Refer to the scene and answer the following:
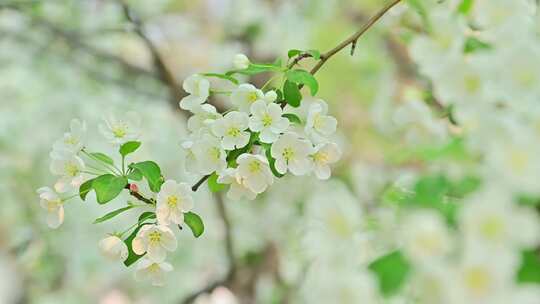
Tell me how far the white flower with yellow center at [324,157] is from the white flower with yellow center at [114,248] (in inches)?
8.1

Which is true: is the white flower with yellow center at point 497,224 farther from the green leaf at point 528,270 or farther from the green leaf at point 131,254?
the green leaf at point 131,254

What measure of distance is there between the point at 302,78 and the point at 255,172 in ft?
0.33

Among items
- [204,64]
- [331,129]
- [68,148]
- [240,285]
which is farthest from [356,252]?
[204,64]

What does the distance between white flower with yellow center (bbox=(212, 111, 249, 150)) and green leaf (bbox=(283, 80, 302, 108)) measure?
70 mm

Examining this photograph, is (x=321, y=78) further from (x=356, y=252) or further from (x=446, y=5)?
(x=356, y=252)

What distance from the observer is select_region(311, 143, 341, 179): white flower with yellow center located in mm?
727

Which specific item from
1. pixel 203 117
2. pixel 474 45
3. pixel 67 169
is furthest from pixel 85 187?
pixel 474 45

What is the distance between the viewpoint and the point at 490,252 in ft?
1.16

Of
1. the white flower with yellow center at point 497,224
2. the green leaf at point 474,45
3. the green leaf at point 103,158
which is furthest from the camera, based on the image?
the green leaf at point 103,158

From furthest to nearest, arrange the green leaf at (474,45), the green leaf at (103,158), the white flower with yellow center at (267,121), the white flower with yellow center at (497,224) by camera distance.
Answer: the green leaf at (103,158)
the white flower with yellow center at (267,121)
the green leaf at (474,45)
the white flower with yellow center at (497,224)

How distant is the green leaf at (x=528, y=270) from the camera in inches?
16.1

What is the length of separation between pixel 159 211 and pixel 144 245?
0.04 metres

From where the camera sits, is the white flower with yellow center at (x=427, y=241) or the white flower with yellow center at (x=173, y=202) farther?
the white flower with yellow center at (x=173, y=202)

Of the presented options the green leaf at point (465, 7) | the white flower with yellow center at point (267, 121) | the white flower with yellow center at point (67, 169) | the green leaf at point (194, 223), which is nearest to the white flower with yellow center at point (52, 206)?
the white flower with yellow center at point (67, 169)
